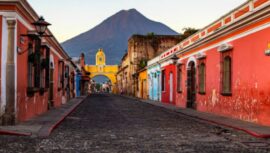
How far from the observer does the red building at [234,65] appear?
1360 cm

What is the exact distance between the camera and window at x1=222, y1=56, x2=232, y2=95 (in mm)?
17370

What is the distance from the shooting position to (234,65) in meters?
16.5

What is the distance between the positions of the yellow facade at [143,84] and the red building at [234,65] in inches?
808

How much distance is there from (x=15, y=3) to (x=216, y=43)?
962 centimetres

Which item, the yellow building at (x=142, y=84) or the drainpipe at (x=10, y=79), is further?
the yellow building at (x=142, y=84)

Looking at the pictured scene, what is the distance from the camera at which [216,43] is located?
734 inches

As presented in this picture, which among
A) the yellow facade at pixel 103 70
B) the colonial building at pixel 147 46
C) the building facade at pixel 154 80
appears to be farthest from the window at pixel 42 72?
the yellow facade at pixel 103 70

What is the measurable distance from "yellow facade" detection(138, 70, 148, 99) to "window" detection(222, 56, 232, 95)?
26.4 m

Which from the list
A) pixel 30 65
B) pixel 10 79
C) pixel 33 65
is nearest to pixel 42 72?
pixel 33 65

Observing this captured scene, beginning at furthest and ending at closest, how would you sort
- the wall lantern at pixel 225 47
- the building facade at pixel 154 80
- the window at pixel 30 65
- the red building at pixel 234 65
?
the building facade at pixel 154 80, the wall lantern at pixel 225 47, the window at pixel 30 65, the red building at pixel 234 65

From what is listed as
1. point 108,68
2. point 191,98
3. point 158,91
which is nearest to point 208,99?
point 191,98

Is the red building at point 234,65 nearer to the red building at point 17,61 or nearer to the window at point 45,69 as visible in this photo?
the red building at point 17,61

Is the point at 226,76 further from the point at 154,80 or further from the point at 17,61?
the point at 154,80

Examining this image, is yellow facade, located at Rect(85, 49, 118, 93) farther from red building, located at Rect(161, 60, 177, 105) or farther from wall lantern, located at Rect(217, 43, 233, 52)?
wall lantern, located at Rect(217, 43, 233, 52)
